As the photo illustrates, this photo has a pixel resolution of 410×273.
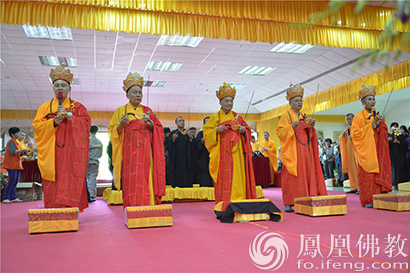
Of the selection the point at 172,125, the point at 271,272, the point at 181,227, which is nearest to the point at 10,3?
the point at 181,227

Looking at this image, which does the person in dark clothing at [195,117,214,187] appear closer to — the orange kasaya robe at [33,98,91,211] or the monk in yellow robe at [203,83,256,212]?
the monk in yellow robe at [203,83,256,212]

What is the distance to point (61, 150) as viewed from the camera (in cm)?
353

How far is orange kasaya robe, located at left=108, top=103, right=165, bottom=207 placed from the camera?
362cm

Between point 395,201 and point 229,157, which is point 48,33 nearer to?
point 229,157

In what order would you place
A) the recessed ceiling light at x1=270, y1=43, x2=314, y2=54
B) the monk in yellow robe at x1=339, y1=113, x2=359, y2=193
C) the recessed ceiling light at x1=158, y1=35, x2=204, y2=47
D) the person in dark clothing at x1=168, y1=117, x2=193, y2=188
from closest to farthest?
the person in dark clothing at x1=168, y1=117, x2=193, y2=188
the monk in yellow robe at x1=339, y1=113, x2=359, y2=193
the recessed ceiling light at x1=158, y1=35, x2=204, y2=47
the recessed ceiling light at x1=270, y1=43, x2=314, y2=54

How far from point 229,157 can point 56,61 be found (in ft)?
30.3

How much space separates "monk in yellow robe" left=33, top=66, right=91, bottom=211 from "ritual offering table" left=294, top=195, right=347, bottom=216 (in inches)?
100

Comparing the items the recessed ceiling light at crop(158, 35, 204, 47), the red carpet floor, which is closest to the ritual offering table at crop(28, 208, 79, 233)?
the red carpet floor

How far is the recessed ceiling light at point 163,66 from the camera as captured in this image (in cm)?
1187

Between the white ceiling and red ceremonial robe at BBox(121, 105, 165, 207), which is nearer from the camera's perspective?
red ceremonial robe at BBox(121, 105, 165, 207)

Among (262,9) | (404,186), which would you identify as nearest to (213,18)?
(262,9)

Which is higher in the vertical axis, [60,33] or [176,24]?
[60,33]

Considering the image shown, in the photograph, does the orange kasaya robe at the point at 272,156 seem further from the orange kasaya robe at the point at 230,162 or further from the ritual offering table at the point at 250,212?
the ritual offering table at the point at 250,212

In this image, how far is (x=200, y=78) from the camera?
13781 mm
